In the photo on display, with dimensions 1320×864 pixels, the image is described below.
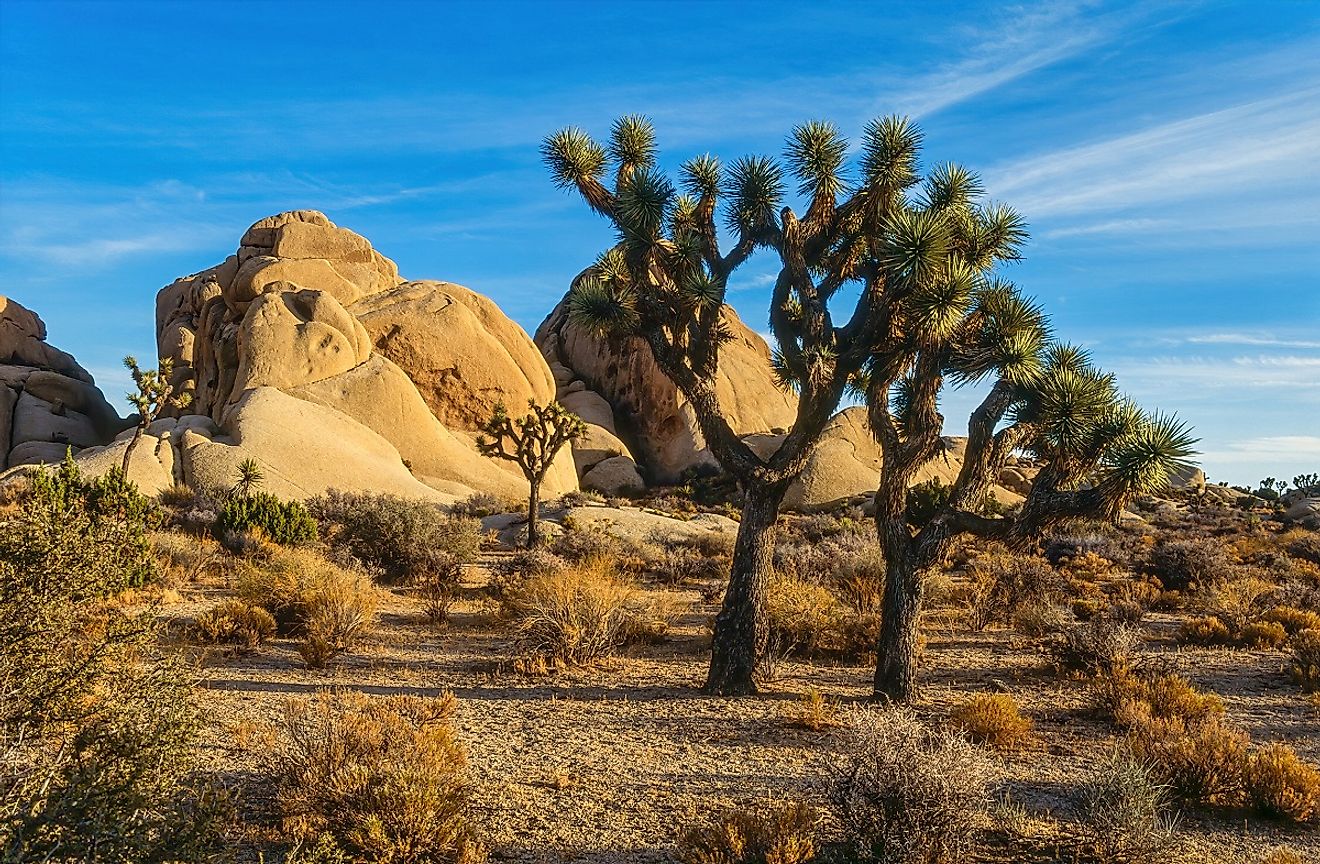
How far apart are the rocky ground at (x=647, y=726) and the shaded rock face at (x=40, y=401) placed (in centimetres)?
3638

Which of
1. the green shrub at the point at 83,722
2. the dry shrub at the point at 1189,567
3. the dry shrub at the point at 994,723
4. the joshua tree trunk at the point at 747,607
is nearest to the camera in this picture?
the green shrub at the point at 83,722

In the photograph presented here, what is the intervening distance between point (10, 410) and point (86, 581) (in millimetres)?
46450

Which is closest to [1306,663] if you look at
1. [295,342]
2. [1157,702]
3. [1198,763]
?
[1157,702]

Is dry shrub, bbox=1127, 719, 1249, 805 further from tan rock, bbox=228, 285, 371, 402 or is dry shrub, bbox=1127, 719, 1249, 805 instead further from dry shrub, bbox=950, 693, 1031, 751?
tan rock, bbox=228, 285, 371, 402

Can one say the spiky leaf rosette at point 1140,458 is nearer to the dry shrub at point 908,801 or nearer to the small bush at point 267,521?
the dry shrub at point 908,801

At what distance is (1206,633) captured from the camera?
11.9 m

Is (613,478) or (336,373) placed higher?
(336,373)

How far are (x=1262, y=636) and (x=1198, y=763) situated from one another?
7.07m

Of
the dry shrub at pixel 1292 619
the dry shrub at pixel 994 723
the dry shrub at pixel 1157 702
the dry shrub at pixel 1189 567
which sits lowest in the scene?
the dry shrub at pixel 994 723

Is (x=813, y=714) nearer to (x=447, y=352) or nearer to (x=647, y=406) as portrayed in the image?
(x=447, y=352)

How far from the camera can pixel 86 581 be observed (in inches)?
220

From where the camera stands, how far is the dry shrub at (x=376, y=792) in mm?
4715

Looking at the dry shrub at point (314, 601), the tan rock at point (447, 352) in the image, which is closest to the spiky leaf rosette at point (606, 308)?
the dry shrub at point (314, 601)

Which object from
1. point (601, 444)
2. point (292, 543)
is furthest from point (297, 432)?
point (601, 444)
